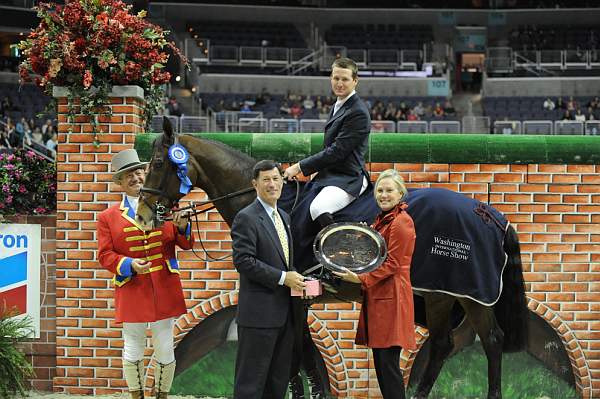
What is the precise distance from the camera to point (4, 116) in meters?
21.3

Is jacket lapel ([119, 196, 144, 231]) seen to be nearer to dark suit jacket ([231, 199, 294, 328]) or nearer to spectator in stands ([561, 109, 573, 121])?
dark suit jacket ([231, 199, 294, 328])

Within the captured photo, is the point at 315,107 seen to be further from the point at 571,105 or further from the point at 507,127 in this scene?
the point at 571,105

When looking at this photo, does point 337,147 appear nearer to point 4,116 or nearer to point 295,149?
point 295,149

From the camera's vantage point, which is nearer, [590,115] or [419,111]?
[590,115]

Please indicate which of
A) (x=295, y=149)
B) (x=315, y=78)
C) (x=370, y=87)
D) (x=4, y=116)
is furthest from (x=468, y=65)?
(x=295, y=149)

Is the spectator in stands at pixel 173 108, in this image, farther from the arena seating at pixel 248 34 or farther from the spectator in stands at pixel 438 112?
the spectator in stands at pixel 438 112

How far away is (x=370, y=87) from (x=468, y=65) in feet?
15.3

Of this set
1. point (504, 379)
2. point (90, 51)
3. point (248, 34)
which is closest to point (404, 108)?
point (248, 34)

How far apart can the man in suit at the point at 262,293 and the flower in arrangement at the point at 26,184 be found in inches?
109

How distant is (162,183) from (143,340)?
3.48ft

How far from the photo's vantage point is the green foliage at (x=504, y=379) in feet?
19.6

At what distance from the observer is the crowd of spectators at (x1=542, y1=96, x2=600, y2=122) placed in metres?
21.6

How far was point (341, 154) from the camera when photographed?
4551 mm

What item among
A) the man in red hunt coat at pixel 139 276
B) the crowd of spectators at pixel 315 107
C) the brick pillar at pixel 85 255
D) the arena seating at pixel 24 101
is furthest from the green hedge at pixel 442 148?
the arena seating at pixel 24 101
